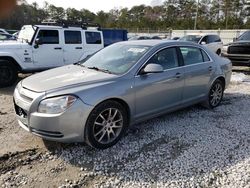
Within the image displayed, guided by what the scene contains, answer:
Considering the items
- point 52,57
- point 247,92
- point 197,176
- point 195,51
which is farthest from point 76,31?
point 197,176

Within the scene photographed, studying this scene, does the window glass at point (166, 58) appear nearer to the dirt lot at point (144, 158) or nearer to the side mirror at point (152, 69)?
the side mirror at point (152, 69)

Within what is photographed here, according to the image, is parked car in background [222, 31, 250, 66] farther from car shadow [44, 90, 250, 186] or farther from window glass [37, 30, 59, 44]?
window glass [37, 30, 59, 44]

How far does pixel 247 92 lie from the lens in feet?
24.4

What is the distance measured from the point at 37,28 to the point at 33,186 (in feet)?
20.9

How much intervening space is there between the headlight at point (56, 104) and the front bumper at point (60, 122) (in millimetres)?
45

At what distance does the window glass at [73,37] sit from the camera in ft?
30.3

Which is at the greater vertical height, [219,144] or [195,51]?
[195,51]

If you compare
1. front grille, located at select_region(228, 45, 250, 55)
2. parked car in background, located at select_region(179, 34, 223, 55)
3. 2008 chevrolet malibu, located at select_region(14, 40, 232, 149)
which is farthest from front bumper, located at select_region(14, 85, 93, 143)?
parked car in background, located at select_region(179, 34, 223, 55)

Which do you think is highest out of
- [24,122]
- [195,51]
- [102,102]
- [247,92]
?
[195,51]

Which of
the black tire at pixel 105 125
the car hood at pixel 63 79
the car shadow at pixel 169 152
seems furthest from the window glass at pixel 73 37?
the black tire at pixel 105 125

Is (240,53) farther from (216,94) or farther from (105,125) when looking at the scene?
(105,125)

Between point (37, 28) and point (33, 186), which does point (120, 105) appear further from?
point (37, 28)

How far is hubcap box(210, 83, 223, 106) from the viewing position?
591cm

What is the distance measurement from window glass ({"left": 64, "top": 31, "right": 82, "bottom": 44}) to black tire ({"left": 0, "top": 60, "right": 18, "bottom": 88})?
79.5 inches
